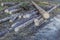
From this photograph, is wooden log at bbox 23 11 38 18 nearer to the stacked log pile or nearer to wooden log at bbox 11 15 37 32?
the stacked log pile

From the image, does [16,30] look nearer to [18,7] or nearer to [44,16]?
[44,16]

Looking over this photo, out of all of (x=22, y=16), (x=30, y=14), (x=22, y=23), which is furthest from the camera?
(x=30, y=14)

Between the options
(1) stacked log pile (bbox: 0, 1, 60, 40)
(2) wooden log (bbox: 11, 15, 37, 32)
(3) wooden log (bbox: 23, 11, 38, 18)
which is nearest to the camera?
(2) wooden log (bbox: 11, 15, 37, 32)

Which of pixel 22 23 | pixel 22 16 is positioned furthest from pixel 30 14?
pixel 22 23

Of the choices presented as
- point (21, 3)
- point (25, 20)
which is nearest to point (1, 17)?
point (25, 20)

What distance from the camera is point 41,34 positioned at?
9344 mm

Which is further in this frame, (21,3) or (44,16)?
(21,3)

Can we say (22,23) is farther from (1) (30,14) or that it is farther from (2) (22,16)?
(1) (30,14)

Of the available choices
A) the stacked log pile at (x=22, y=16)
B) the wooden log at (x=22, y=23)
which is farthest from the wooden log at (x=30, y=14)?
the wooden log at (x=22, y=23)

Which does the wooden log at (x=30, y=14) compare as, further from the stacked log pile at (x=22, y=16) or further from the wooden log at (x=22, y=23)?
the wooden log at (x=22, y=23)

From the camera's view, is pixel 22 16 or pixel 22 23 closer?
pixel 22 23

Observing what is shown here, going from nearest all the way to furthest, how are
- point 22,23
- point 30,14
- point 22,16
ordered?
point 22,23, point 22,16, point 30,14

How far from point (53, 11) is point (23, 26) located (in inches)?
132

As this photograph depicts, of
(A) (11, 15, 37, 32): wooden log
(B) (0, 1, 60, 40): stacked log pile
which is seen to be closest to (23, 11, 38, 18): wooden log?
(B) (0, 1, 60, 40): stacked log pile
